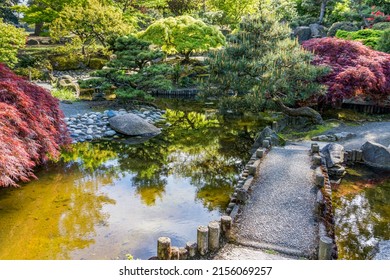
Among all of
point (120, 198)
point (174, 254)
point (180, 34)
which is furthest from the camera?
point (180, 34)

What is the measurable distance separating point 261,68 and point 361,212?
19.1 feet

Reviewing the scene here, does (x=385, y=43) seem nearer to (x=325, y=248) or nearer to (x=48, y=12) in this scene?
(x=325, y=248)

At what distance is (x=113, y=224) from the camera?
670 cm

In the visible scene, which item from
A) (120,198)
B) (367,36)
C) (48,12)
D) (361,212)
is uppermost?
(48,12)

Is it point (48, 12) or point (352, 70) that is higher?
point (48, 12)

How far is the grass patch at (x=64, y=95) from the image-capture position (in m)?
16.0

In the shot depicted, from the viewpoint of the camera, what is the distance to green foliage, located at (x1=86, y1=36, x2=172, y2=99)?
14906 mm

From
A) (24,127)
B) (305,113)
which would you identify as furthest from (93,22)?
(24,127)

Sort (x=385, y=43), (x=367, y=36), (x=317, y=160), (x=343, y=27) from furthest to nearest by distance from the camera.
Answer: (x=343, y=27)
(x=367, y=36)
(x=385, y=43)
(x=317, y=160)

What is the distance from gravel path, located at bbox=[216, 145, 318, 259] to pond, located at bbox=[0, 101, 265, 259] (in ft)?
3.28

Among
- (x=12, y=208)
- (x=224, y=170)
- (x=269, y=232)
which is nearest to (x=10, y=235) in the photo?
(x=12, y=208)

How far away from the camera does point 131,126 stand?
12648mm

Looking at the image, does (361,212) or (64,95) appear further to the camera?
(64,95)

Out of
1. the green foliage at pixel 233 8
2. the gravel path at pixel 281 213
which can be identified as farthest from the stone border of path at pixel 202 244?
the green foliage at pixel 233 8
